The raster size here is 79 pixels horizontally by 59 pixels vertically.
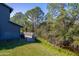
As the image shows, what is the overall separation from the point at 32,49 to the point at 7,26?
108 centimetres

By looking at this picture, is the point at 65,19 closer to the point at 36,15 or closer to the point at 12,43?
the point at 36,15

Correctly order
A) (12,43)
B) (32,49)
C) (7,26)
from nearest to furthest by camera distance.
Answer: (32,49), (12,43), (7,26)

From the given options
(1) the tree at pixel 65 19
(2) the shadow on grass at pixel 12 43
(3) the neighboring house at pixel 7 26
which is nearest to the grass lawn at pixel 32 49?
(2) the shadow on grass at pixel 12 43

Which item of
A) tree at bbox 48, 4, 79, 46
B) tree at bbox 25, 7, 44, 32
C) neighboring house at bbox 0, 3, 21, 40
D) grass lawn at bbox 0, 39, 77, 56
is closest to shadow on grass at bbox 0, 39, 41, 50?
grass lawn at bbox 0, 39, 77, 56

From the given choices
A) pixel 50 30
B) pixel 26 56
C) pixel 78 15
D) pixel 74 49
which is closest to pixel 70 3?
pixel 78 15

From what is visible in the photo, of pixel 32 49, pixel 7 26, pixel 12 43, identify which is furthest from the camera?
pixel 7 26

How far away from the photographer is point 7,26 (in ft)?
17.8

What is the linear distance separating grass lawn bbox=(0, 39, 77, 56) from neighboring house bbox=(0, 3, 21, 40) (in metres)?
0.33

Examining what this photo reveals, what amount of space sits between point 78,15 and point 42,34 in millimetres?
1099

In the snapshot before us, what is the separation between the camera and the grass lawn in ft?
14.9

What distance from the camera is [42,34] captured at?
5078 mm

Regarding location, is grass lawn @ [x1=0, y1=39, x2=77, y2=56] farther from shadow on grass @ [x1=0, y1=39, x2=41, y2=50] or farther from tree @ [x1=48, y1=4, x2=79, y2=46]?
tree @ [x1=48, y1=4, x2=79, y2=46]

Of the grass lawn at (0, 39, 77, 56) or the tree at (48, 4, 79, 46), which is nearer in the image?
the grass lawn at (0, 39, 77, 56)

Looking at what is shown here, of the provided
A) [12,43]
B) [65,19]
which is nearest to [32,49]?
[12,43]
